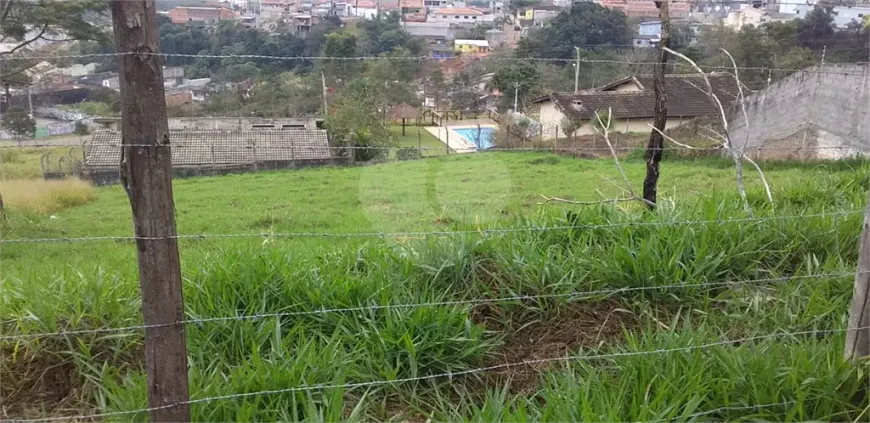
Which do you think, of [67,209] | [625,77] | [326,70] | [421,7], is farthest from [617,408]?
[67,209]

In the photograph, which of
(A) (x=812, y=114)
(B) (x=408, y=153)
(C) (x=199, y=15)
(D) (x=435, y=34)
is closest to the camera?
(C) (x=199, y=15)

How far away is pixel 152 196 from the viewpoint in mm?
1762

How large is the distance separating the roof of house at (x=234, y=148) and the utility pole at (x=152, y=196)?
2833 millimetres

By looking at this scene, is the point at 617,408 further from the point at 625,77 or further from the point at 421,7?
the point at 625,77

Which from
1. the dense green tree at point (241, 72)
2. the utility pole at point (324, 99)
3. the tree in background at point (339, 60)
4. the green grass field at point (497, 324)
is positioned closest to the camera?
the green grass field at point (497, 324)

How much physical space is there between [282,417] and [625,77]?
4.80 metres

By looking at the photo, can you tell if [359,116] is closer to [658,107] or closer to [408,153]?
[408,153]

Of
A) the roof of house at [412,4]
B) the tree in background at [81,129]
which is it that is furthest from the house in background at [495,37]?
the tree in background at [81,129]

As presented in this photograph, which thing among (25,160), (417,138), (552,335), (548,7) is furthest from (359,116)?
(552,335)

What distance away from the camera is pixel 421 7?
182 inches

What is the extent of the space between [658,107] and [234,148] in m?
3.39

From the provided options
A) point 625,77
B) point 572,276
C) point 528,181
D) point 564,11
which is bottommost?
point 528,181

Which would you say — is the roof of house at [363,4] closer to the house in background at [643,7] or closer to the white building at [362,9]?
the white building at [362,9]

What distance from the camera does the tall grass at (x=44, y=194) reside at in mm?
4973
